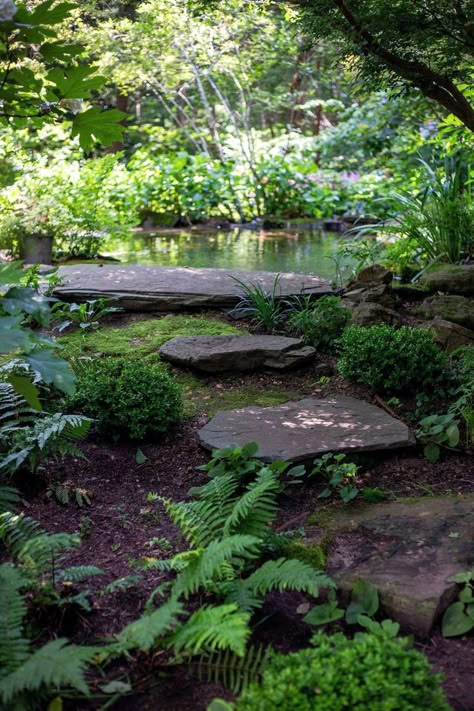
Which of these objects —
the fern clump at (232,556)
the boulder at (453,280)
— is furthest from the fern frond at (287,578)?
the boulder at (453,280)

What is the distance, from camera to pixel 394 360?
166 inches

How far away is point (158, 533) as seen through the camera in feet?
10.2

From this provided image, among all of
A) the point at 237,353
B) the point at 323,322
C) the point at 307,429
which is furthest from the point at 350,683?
the point at 323,322

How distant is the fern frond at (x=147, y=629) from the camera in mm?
1988

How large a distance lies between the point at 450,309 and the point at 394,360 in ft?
3.67

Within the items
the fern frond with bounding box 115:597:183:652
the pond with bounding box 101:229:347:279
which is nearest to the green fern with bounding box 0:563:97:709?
the fern frond with bounding box 115:597:183:652

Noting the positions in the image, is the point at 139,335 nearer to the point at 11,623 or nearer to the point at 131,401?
the point at 131,401

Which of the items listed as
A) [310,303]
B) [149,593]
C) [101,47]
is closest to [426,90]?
[310,303]

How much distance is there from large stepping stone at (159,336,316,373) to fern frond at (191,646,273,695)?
2557 mm

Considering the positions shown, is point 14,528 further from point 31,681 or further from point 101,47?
point 101,47

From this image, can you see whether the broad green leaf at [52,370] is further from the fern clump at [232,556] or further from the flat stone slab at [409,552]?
the flat stone slab at [409,552]

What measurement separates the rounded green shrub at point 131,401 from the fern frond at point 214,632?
173 cm

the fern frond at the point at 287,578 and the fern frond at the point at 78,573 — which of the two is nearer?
the fern frond at the point at 287,578

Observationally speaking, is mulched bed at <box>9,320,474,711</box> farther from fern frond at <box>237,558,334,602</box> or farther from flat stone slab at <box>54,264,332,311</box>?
flat stone slab at <box>54,264,332,311</box>
